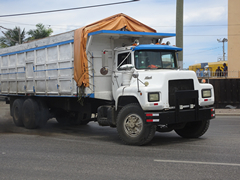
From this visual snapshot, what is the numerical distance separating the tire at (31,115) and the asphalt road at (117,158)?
221 centimetres

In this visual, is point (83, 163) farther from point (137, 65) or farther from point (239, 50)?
point (239, 50)

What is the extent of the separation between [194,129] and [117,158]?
3.25 meters

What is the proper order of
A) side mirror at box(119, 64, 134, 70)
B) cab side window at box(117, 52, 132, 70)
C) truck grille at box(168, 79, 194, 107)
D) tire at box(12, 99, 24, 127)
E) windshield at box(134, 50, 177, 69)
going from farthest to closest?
tire at box(12, 99, 24, 127) → cab side window at box(117, 52, 132, 70) → windshield at box(134, 50, 177, 69) → side mirror at box(119, 64, 134, 70) → truck grille at box(168, 79, 194, 107)

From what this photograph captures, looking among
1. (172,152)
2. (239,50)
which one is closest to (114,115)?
(172,152)

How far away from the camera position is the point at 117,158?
6898mm

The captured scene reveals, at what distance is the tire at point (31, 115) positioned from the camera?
488 inches

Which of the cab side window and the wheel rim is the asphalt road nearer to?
the wheel rim

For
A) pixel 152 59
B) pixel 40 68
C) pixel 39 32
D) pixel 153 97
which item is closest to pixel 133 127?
pixel 153 97

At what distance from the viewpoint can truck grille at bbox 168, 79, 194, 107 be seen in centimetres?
819

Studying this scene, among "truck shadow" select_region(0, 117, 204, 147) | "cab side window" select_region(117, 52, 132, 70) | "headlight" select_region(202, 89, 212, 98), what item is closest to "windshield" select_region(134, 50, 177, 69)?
"cab side window" select_region(117, 52, 132, 70)

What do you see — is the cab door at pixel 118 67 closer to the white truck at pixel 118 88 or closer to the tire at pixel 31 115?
the white truck at pixel 118 88

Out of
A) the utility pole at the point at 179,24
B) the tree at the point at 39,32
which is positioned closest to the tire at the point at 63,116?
the utility pole at the point at 179,24

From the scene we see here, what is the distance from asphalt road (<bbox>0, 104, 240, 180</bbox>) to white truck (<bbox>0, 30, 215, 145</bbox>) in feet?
1.86

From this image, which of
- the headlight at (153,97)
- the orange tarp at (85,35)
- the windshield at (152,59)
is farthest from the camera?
the orange tarp at (85,35)
